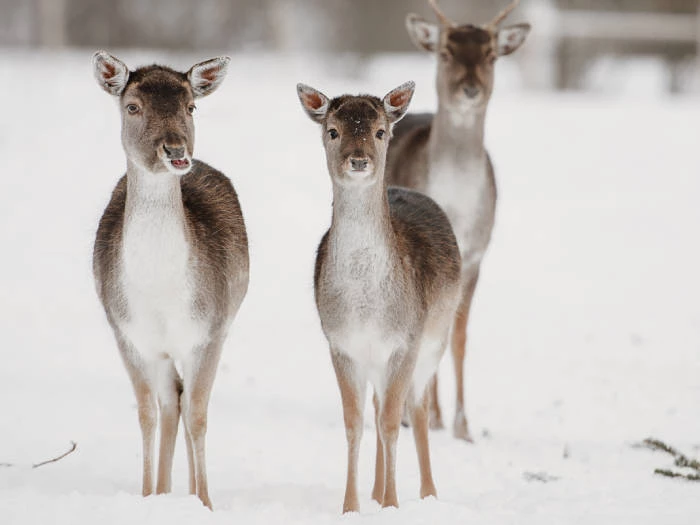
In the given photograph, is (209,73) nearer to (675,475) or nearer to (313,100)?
(313,100)

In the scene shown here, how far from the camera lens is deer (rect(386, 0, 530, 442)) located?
8680mm

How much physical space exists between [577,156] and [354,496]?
506 inches

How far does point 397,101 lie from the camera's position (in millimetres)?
6645

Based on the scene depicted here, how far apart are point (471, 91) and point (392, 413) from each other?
3097 mm

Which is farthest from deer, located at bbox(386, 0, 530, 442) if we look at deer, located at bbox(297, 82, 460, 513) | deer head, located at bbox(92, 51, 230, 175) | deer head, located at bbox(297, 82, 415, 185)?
deer head, located at bbox(92, 51, 230, 175)

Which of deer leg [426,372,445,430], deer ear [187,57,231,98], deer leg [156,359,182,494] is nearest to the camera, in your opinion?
deer ear [187,57,231,98]

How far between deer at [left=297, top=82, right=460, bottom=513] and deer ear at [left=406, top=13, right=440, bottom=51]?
293cm

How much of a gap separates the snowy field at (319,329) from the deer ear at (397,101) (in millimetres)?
2210

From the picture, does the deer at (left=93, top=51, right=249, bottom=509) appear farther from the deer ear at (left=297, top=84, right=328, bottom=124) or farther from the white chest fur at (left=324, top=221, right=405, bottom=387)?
the white chest fur at (left=324, top=221, right=405, bottom=387)

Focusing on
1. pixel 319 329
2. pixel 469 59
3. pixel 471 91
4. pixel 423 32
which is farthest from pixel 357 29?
pixel 471 91

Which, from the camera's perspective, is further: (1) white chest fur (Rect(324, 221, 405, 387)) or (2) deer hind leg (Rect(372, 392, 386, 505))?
(2) deer hind leg (Rect(372, 392, 386, 505))

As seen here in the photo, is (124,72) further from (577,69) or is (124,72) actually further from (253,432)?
(577,69)

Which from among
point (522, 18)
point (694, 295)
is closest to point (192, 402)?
point (694, 295)

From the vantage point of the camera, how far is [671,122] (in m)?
19.5
